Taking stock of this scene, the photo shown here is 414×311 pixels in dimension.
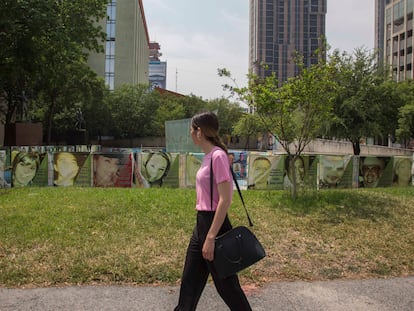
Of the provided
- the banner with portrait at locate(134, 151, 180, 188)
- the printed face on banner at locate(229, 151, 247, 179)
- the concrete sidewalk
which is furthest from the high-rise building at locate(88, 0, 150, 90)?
the concrete sidewalk

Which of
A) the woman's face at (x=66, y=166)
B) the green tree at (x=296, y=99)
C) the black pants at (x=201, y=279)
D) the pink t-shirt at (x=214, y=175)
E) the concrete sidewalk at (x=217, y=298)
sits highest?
the green tree at (x=296, y=99)

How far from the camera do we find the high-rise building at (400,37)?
72.9 metres

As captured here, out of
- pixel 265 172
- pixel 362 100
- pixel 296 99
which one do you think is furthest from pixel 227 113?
pixel 296 99

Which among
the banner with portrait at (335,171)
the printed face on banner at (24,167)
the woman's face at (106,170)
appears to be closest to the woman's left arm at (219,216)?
the woman's face at (106,170)

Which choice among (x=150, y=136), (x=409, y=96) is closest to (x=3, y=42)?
(x=409, y=96)

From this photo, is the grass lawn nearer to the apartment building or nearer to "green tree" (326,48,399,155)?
"green tree" (326,48,399,155)

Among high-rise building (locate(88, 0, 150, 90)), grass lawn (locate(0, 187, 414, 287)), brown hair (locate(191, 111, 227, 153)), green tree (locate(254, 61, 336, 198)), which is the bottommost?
grass lawn (locate(0, 187, 414, 287))

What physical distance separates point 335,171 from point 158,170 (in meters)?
5.97

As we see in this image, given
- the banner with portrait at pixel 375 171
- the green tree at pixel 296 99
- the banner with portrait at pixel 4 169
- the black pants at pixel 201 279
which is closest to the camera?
the black pants at pixel 201 279

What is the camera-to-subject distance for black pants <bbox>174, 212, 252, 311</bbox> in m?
2.91

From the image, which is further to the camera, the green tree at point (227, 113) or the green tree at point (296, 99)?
the green tree at point (227, 113)

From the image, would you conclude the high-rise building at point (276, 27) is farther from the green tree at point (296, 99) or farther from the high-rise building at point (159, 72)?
the high-rise building at point (159, 72)

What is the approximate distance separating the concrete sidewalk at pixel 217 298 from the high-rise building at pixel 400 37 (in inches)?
2891

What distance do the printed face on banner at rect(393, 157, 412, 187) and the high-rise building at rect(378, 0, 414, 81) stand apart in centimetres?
6122
